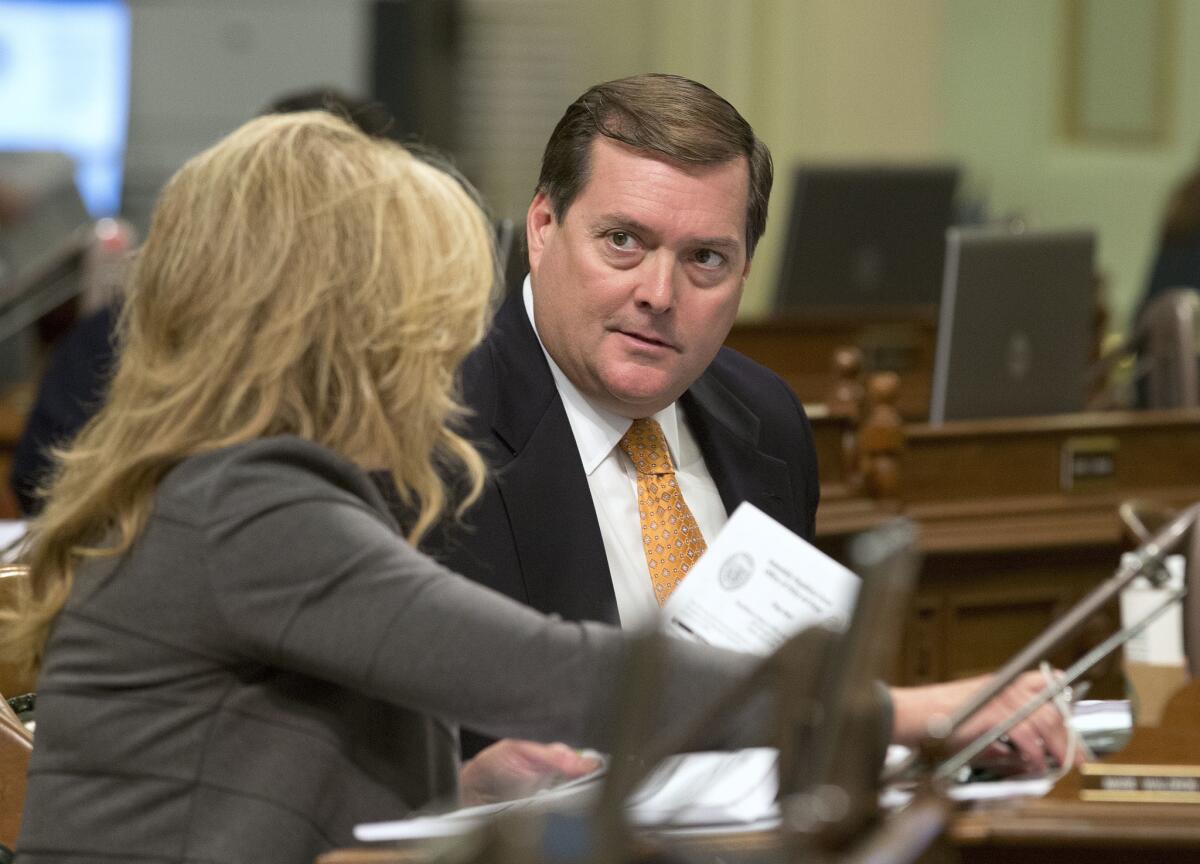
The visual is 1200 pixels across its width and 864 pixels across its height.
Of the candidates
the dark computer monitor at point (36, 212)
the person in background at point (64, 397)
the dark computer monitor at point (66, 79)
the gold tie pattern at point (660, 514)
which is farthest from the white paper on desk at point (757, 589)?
the dark computer monitor at point (66, 79)

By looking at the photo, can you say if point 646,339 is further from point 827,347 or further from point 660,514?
point 827,347

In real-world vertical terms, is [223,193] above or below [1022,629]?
above

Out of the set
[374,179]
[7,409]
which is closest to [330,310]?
[374,179]

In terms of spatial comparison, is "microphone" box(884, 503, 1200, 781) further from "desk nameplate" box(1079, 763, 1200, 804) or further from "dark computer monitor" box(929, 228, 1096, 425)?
"dark computer monitor" box(929, 228, 1096, 425)

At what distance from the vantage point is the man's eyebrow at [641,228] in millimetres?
2223

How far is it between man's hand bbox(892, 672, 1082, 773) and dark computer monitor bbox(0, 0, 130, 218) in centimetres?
820

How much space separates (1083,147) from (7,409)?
5.85m

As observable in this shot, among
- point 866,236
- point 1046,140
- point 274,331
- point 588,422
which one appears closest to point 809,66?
point 1046,140

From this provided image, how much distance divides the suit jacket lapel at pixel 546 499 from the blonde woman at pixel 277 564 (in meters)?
0.50

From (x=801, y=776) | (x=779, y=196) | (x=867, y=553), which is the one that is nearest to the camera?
(x=867, y=553)

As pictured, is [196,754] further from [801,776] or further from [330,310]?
[801,776]

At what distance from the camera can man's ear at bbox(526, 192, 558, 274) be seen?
234 centimetres

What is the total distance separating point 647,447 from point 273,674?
86 cm

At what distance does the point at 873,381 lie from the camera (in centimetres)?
391
